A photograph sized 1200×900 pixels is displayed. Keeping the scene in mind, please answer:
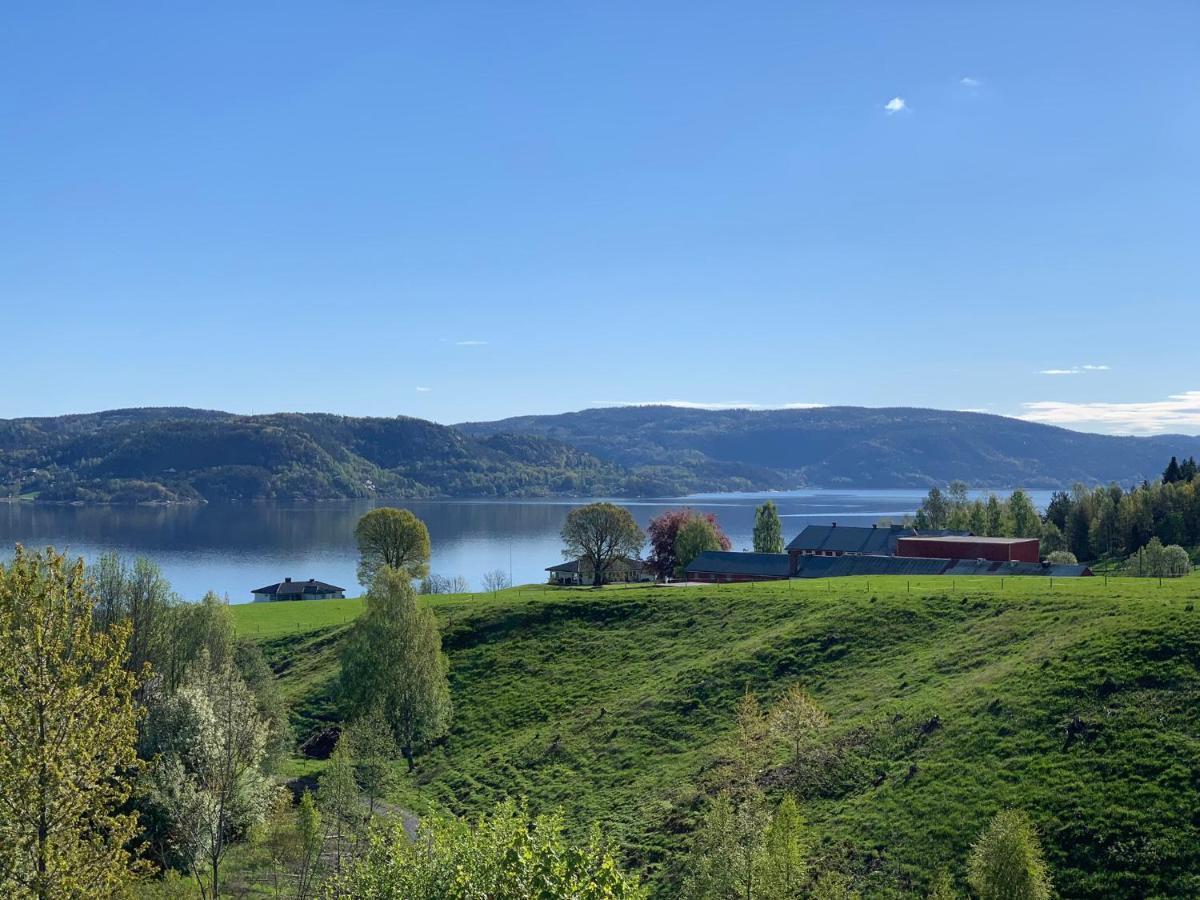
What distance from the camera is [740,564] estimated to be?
119125 millimetres

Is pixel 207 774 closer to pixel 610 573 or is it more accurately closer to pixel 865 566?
pixel 865 566

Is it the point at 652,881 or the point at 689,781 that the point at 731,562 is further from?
the point at 652,881

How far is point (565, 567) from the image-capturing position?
14150 centimetres

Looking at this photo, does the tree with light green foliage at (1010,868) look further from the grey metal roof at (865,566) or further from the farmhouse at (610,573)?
the farmhouse at (610,573)

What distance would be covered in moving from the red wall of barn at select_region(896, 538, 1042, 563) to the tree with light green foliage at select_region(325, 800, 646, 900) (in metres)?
89.9

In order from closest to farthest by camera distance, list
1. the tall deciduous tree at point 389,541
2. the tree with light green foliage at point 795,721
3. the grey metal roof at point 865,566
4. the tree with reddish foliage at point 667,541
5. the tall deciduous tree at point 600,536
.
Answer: the tree with light green foliage at point 795,721
the grey metal roof at point 865,566
the tall deciduous tree at point 389,541
the tall deciduous tree at point 600,536
the tree with reddish foliage at point 667,541

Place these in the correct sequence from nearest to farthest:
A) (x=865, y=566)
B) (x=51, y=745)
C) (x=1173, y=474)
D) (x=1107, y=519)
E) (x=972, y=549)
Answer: (x=51, y=745) < (x=972, y=549) < (x=865, y=566) < (x=1107, y=519) < (x=1173, y=474)

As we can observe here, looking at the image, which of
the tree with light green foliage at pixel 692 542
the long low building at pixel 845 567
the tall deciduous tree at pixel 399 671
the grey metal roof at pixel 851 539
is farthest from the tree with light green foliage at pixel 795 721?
the tree with light green foliage at pixel 692 542

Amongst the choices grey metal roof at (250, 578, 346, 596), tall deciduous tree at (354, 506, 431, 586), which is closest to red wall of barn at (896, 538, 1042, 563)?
tall deciduous tree at (354, 506, 431, 586)

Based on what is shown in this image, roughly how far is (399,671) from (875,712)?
32484mm

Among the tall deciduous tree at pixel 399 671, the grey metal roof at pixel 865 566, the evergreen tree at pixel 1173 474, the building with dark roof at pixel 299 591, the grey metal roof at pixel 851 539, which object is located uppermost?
the evergreen tree at pixel 1173 474

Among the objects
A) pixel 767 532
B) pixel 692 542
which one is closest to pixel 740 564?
pixel 692 542

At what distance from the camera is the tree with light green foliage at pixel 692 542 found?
130 meters

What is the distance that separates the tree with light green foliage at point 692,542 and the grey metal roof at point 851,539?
35.6 feet
